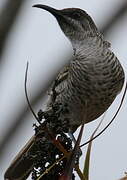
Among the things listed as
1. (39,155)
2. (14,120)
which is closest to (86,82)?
(39,155)

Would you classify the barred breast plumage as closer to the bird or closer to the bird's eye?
the bird

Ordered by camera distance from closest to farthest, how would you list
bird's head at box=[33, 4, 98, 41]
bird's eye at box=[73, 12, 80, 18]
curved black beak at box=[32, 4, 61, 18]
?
curved black beak at box=[32, 4, 61, 18]
bird's head at box=[33, 4, 98, 41]
bird's eye at box=[73, 12, 80, 18]

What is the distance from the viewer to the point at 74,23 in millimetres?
3699

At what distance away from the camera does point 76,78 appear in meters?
3.83

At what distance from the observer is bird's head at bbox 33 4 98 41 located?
135 inches

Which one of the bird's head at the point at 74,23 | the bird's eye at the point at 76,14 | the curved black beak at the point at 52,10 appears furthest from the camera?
the bird's eye at the point at 76,14

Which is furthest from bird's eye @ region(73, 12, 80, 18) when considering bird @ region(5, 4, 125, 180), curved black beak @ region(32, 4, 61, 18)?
curved black beak @ region(32, 4, 61, 18)

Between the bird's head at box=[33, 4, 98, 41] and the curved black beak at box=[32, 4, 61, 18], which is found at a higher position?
the bird's head at box=[33, 4, 98, 41]

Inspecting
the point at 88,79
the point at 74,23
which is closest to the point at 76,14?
the point at 74,23

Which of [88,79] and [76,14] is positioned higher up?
[76,14]

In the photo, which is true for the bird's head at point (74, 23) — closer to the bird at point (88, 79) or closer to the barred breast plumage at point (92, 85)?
the bird at point (88, 79)

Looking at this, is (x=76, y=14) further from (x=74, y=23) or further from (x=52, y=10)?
(x=52, y=10)

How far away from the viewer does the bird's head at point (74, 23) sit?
3432 mm

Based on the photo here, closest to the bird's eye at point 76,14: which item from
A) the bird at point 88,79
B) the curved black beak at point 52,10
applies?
the bird at point 88,79
